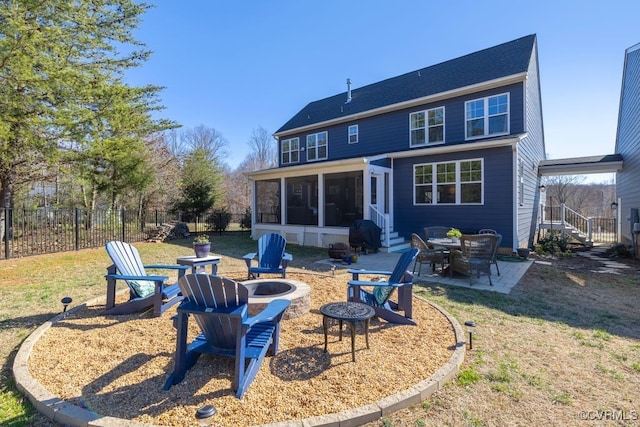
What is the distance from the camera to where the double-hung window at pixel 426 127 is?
11754 mm

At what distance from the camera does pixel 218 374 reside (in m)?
2.69

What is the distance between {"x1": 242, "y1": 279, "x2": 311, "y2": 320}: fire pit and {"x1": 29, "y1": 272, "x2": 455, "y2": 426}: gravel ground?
16 cm

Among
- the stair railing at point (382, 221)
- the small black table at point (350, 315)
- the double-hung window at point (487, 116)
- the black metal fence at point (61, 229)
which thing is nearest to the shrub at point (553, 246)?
the double-hung window at point (487, 116)

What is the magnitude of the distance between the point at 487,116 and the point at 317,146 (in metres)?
8.00

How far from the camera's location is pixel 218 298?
242 centimetres

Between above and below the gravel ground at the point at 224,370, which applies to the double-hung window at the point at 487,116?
above

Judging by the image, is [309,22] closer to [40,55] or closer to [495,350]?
[40,55]

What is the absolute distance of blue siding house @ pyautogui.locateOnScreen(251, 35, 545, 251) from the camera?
32.9ft

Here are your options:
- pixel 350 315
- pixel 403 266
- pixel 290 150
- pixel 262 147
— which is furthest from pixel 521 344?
pixel 262 147

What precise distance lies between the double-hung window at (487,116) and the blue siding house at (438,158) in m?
0.03

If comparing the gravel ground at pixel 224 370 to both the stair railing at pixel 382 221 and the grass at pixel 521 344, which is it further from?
the stair railing at pixel 382 221

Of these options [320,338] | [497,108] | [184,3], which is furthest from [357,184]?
[320,338]

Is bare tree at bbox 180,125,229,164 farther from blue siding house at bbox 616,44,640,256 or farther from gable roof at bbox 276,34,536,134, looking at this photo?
blue siding house at bbox 616,44,640,256

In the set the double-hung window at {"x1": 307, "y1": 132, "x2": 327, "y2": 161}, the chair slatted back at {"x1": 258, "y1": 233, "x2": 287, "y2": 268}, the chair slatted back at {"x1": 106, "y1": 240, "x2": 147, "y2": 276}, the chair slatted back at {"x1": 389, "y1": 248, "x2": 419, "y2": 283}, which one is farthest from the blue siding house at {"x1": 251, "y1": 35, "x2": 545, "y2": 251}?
the chair slatted back at {"x1": 106, "y1": 240, "x2": 147, "y2": 276}
